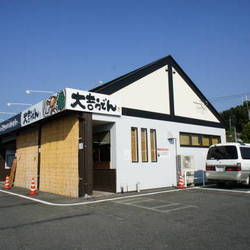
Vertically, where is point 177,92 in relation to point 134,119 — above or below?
above

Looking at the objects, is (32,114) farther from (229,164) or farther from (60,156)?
(229,164)

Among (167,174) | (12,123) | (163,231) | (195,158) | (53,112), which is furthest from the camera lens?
(12,123)

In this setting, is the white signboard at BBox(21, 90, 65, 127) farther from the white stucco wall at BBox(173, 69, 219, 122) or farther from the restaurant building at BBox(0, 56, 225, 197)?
the white stucco wall at BBox(173, 69, 219, 122)

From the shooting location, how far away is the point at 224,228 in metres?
5.52

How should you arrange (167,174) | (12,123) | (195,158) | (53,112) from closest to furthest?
(53,112) < (167,174) < (195,158) < (12,123)

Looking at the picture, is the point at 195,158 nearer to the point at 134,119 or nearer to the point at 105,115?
the point at 134,119

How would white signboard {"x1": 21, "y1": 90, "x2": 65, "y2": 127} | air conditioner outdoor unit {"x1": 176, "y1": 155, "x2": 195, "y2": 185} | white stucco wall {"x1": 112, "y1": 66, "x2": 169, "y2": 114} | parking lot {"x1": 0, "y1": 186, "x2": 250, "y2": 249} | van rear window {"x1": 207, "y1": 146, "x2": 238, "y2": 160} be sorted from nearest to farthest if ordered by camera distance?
parking lot {"x1": 0, "y1": 186, "x2": 250, "y2": 249}, white signboard {"x1": 21, "y1": 90, "x2": 65, "y2": 127}, van rear window {"x1": 207, "y1": 146, "x2": 238, "y2": 160}, white stucco wall {"x1": 112, "y1": 66, "x2": 169, "y2": 114}, air conditioner outdoor unit {"x1": 176, "y1": 155, "x2": 195, "y2": 185}

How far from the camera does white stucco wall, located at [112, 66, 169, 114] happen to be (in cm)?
1301

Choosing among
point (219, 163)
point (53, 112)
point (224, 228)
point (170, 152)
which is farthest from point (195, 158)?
point (224, 228)

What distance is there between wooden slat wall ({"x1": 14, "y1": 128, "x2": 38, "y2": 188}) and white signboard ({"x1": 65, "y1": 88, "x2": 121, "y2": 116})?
19.0 feet

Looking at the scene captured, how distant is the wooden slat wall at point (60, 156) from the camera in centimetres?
1120

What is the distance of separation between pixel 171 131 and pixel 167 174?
8.26 feet

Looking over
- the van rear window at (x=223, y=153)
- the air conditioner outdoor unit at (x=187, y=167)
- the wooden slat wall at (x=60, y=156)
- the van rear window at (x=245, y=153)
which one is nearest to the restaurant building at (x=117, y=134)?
the wooden slat wall at (x=60, y=156)

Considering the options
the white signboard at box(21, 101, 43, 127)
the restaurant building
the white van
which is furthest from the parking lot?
the white signboard at box(21, 101, 43, 127)
